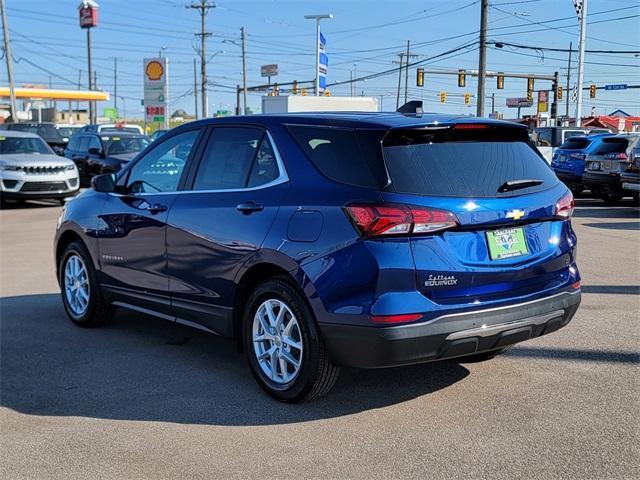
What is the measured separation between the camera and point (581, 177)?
1872 centimetres

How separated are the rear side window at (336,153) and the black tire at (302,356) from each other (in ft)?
2.38

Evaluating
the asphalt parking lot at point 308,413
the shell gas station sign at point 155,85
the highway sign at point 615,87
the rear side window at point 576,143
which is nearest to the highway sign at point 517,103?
the highway sign at point 615,87

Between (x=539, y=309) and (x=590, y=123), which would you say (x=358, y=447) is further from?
(x=590, y=123)

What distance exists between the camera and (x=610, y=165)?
667 inches

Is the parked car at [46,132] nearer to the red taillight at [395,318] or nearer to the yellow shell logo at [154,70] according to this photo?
the yellow shell logo at [154,70]

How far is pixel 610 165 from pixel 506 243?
14049 millimetres

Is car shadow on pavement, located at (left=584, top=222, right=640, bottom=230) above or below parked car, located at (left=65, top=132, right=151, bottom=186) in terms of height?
below

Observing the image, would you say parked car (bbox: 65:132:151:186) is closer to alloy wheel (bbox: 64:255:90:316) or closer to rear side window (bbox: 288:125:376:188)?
alloy wheel (bbox: 64:255:90:316)

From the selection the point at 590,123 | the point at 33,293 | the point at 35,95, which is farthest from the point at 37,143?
the point at 35,95

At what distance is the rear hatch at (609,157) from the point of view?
16781mm

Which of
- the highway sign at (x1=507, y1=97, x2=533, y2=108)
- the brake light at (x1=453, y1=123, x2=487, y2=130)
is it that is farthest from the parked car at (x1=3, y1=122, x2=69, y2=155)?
the highway sign at (x1=507, y1=97, x2=533, y2=108)

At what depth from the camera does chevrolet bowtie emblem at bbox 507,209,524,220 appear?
4.20 meters

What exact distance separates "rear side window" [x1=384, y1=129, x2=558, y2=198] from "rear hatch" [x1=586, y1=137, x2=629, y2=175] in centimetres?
1316

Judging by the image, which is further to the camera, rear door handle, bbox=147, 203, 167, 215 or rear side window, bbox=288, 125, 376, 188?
rear door handle, bbox=147, 203, 167, 215
